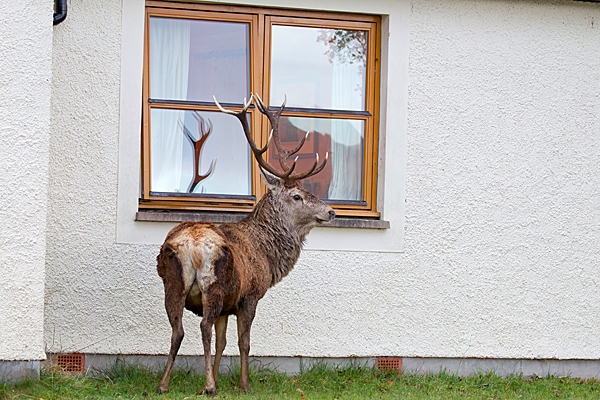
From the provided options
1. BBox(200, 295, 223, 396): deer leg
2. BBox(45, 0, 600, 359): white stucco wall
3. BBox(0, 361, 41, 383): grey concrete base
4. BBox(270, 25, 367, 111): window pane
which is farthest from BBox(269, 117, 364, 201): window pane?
BBox(0, 361, 41, 383): grey concrete base

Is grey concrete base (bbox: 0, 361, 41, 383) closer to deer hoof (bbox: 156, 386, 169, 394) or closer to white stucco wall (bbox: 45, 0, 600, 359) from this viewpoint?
deer hoof (bbox: 156, 386, 169, 394)

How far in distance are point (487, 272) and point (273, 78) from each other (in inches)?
110

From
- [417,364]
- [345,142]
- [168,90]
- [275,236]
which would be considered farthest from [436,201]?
[168,90]

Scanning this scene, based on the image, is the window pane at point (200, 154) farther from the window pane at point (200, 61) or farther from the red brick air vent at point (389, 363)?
the red brick air vent at point (389, 363)

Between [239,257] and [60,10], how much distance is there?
2591 mm

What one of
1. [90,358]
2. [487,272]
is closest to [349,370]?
[487,272]

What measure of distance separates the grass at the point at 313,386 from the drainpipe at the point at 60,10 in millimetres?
2914

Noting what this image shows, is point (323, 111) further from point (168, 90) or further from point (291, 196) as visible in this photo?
point (168, 90)

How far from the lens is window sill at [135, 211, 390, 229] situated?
8352mm

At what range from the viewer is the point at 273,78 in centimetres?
901

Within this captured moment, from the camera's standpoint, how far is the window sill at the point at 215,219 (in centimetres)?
835

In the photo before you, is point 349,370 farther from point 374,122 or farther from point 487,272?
point 374,122

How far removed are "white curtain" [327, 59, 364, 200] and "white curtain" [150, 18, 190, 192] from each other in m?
1.47

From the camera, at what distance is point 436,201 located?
29.6 ft
